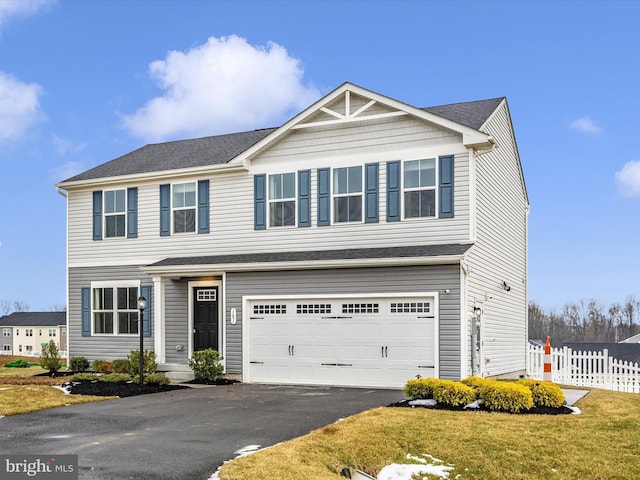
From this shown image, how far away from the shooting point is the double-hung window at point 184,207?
19.7 m

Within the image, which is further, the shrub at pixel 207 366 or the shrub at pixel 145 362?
the shrub at pixel 145 362

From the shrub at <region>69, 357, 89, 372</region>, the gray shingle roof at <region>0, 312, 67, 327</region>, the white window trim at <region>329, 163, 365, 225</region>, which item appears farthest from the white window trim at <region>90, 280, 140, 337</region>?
the gray shingle roof at <region>0, 312, 67, 327</region>

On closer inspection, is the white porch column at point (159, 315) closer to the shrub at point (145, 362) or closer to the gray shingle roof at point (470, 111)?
the shrub at point (145, 362)

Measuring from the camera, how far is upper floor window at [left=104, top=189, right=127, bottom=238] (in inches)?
818

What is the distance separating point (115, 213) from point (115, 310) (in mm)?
2985

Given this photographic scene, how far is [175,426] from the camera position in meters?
10.9

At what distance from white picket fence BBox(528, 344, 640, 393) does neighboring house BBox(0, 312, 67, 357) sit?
231 feet

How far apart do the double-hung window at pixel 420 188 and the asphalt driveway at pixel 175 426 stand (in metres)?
4.48

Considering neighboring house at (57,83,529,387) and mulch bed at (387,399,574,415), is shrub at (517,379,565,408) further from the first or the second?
neighboring house at (57,83,529,387)

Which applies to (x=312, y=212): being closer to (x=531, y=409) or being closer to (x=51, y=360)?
(x=531, y=409)

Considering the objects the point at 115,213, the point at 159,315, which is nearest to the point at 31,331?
the point at 115,213

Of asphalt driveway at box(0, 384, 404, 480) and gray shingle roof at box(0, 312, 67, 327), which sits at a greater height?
asphalt driveway at box(0, 384, 404, 480)

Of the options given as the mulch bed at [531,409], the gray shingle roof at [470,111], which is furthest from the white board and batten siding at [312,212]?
the mulch bed at [531,409]

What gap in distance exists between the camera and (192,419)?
455 inches
